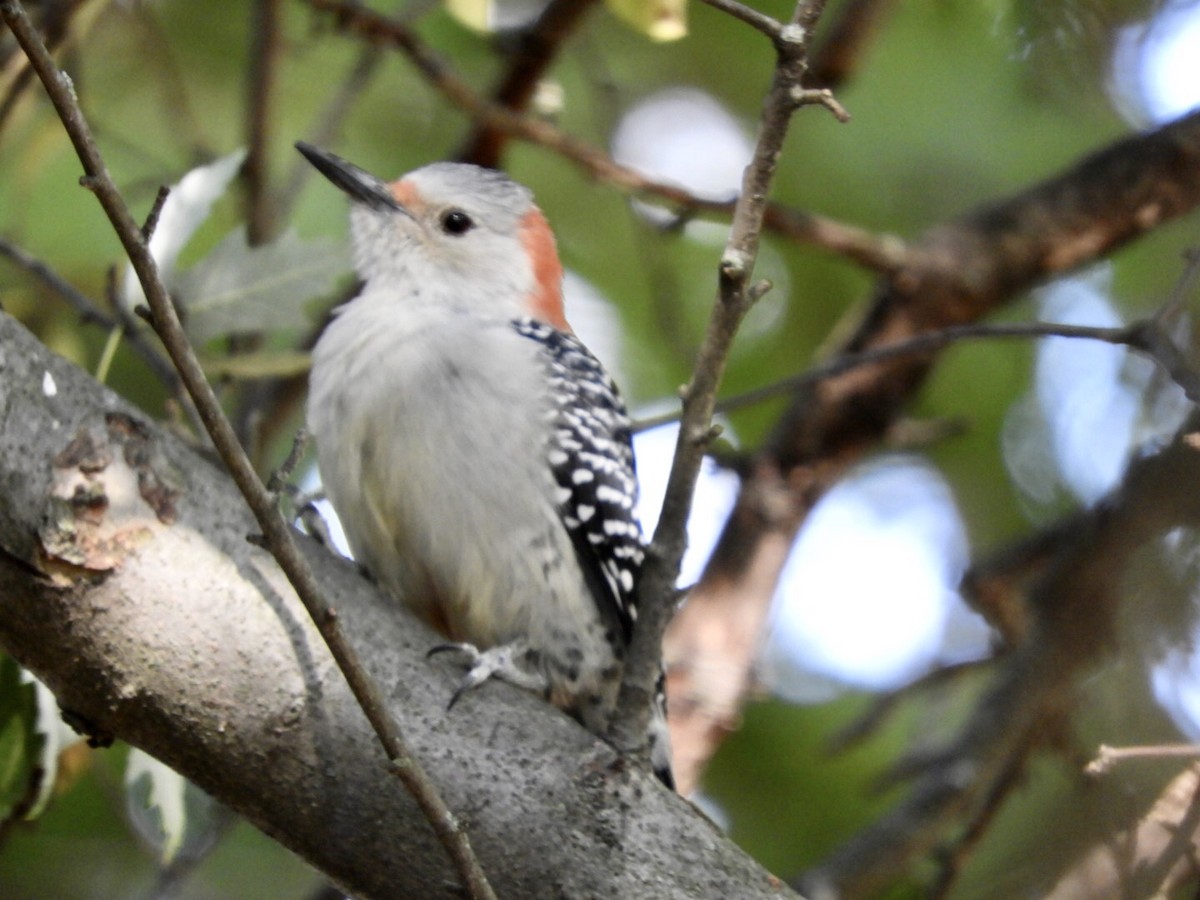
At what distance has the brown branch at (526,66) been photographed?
16.3 ft

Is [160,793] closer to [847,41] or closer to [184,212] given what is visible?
[184,212]

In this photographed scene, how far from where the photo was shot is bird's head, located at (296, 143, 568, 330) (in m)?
4.33

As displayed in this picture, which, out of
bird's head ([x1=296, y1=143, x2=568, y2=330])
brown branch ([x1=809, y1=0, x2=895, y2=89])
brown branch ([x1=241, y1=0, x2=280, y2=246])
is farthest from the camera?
brown branch ([x1=809, y1=0, x2=895, y2=89])

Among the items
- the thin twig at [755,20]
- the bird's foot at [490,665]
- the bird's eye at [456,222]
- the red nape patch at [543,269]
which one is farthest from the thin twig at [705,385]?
the bird's eye at [456,222]

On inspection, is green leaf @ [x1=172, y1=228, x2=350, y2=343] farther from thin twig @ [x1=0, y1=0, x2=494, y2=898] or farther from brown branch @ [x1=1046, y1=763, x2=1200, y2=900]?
brown branch @ [x1=1046, y1=763, x2=1200, y2=900]

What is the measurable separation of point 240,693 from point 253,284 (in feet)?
4.73

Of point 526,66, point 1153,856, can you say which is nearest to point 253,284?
point 526,66

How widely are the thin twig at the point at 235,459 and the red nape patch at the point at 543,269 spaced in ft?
7.85

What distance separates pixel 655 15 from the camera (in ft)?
12.6

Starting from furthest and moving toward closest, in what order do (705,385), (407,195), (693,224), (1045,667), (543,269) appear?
(693,224)
(543,269)
(407,195)
(1045,667)
(705,385)

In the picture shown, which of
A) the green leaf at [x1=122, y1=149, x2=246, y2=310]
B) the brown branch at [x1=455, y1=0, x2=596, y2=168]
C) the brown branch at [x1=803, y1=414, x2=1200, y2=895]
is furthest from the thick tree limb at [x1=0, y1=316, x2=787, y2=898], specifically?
the brown branch at [x1=455, y1=0, x2=596, y2=168]

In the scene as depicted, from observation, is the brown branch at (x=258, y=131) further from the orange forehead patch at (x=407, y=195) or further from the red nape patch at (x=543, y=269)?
the red nape patch at (x=543, y=269)

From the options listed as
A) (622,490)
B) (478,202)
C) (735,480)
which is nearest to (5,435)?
(622,490)

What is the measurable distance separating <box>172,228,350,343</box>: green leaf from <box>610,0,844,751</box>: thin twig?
4.63 ft
